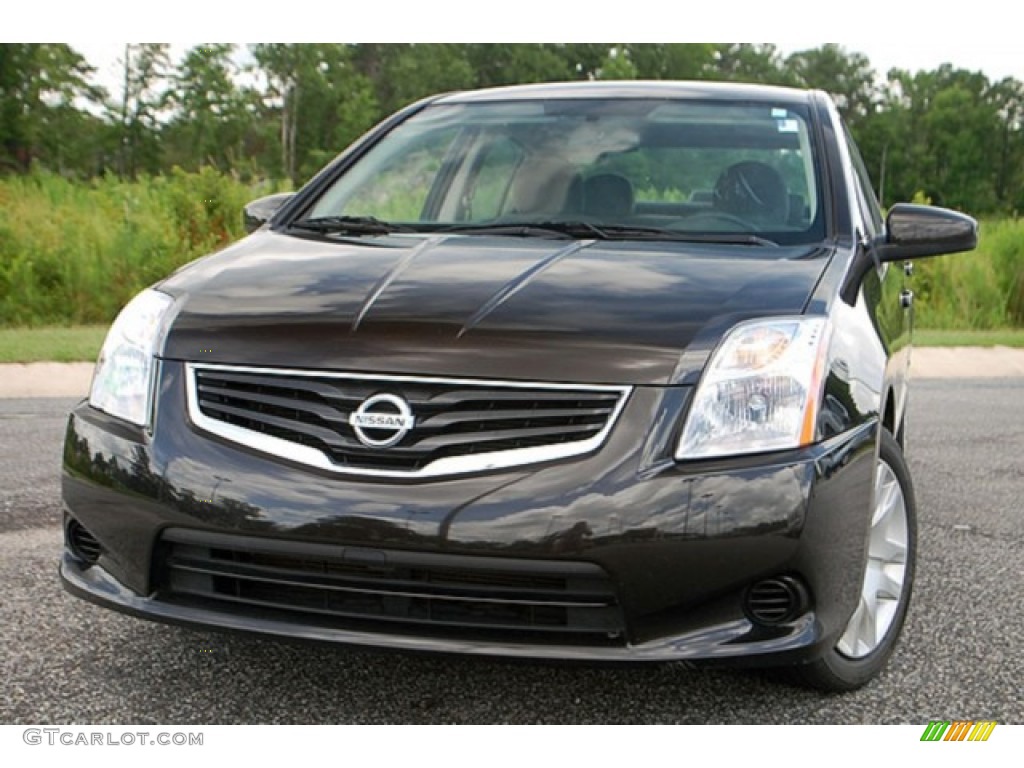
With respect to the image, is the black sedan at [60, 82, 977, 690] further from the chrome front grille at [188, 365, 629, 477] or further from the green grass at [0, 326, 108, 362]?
the green grass at [0, 326, 108, 362]

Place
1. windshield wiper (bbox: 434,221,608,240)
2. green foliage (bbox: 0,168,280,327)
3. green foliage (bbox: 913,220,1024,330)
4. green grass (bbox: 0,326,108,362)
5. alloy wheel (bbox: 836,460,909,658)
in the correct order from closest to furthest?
alloy wheel (bbox: 836,460,909,658) < windshield wiper (bbox: 434,221,608,240) < green grass (bbox: 0,326,108,362) < green foliage (bbox: 0,168,280,327) < green foliage (bbox: 913,220,1024,330)

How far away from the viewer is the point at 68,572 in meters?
3.12

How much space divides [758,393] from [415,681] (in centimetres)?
111

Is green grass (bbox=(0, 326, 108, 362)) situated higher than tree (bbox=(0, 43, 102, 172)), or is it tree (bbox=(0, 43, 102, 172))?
tree (bbox=(0, 43, 102, 172))

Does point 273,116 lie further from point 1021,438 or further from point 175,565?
point 175,565

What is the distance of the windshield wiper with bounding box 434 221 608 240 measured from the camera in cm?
366

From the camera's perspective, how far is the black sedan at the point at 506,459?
8.68 ft

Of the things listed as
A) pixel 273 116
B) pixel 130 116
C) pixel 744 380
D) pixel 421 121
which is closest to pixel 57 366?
pixel 421 121

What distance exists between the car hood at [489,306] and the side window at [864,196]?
66 cm

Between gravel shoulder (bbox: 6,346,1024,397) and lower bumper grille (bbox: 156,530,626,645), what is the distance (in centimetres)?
651

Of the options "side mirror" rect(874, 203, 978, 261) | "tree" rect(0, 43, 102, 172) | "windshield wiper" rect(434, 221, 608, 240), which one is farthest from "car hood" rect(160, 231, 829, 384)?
"tree" rect(0, 43, 102, 172)

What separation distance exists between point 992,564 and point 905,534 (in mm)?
1279

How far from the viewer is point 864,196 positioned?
14.3 feet

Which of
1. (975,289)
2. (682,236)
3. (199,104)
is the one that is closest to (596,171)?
(682,236)
